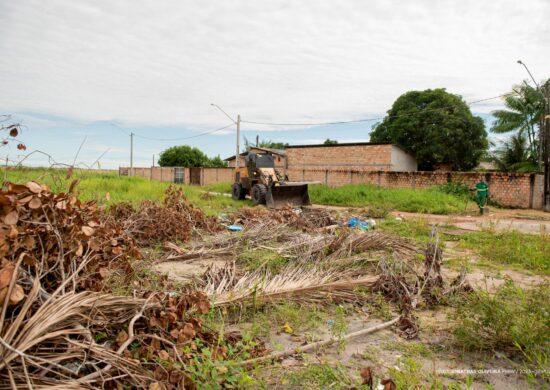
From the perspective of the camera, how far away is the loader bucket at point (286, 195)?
13.6 meters

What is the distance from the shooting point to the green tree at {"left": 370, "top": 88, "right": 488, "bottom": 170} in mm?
30312

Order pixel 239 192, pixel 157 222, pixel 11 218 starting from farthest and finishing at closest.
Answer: pixel 239 192
pixel 157 222
pixel 11 218

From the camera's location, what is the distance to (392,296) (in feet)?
13.5

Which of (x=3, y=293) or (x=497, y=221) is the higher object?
(x=3, y=293)

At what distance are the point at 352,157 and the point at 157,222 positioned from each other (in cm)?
2335

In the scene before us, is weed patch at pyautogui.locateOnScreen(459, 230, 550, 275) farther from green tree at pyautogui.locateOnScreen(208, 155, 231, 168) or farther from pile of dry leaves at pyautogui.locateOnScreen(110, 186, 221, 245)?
green tree at pyautogui.locateOnScreen(208, 155, 231, 168)

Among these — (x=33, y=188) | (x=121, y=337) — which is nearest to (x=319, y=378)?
(x=121, y=337)

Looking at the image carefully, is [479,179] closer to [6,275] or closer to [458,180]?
[458,180]

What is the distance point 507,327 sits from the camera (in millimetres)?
2996

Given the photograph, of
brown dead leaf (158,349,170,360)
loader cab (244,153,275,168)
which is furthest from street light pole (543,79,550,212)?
brown dead leaf (158,349,170,360)

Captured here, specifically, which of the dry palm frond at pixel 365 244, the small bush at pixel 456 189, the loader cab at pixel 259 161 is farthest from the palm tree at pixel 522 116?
the dry palm frond at pixel 365 244

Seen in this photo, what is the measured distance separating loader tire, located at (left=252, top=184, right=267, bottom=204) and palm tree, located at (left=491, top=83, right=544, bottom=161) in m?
20.6

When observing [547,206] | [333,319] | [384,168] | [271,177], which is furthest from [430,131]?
[333,319]

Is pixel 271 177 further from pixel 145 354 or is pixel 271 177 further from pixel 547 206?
pixel 145 354
